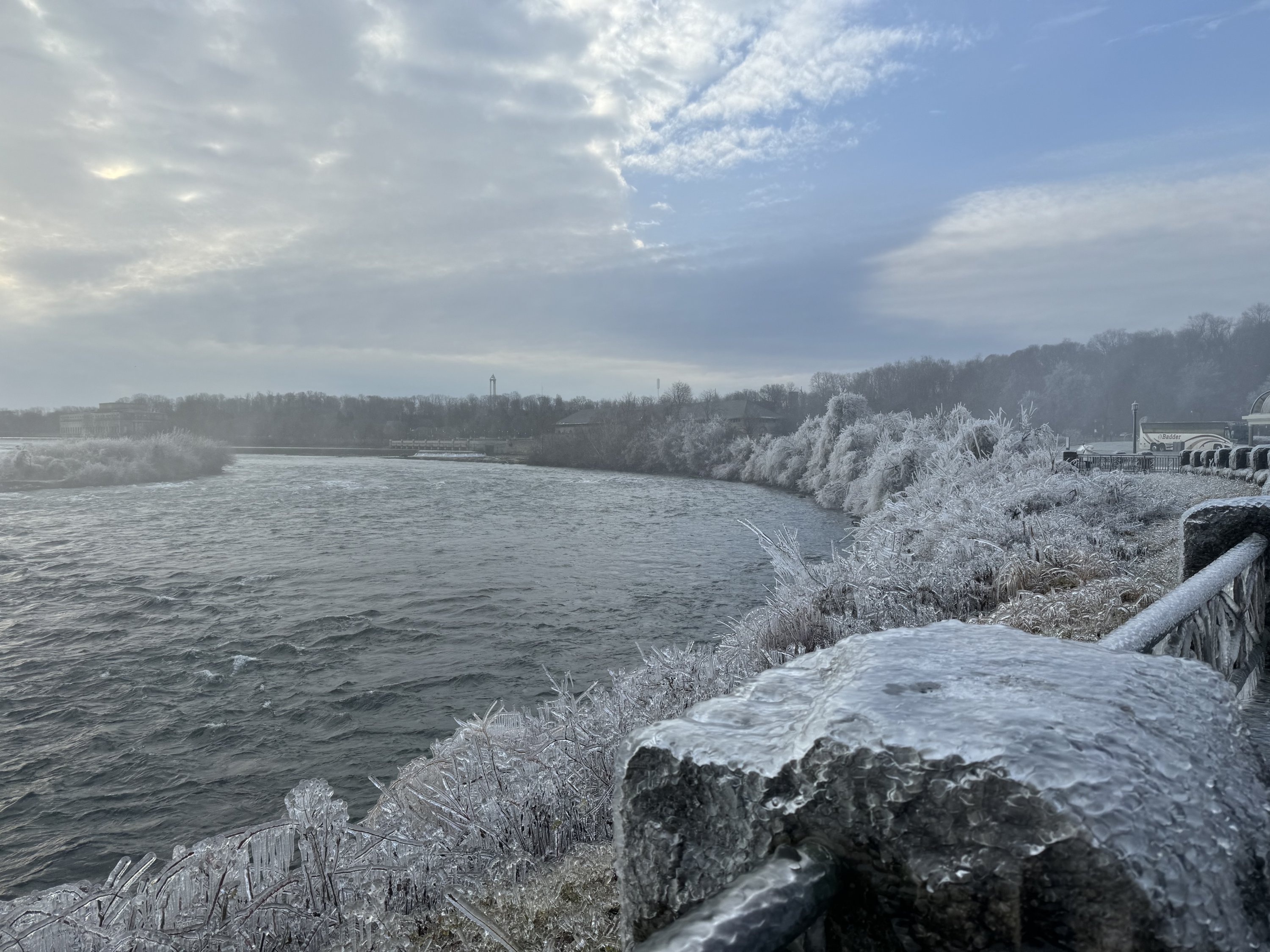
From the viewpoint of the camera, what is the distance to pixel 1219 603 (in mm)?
3039

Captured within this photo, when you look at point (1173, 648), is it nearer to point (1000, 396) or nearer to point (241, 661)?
point (241, 661)

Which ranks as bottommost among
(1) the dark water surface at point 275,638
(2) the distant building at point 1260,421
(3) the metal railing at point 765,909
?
(1) the dark water surface at point 275,638

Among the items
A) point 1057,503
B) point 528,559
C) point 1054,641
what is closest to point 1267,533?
point 1054,641

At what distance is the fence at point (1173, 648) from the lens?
840 mm

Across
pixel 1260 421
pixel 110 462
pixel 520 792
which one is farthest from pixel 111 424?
pixel 1260 421

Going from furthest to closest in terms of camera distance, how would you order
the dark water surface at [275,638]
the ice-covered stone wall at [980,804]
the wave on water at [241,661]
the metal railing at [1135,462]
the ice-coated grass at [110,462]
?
the ice-coated grass at [110,462], the metal railing at [1135,462], the wave on water at [241,661], the dark water surface at [275,638], the ice-covered stone wall at [980,804]

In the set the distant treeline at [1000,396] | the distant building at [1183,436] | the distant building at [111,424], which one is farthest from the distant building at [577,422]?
the distant building at [1183,436]

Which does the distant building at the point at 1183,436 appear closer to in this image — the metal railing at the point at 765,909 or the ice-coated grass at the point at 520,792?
the ice-coated grass at the point at 520,792

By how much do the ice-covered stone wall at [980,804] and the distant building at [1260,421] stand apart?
40.3m

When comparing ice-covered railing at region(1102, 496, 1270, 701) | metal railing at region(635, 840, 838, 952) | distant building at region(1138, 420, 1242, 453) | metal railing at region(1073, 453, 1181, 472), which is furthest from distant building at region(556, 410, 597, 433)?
metal railing at region(635, 840, 838, 952)

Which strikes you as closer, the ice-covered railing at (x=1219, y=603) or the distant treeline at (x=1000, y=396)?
the ice-covered railing at (x=1219, y=603)

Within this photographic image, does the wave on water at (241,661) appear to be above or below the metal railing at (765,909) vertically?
below

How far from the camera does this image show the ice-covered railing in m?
2.22

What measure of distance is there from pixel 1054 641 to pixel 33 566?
85.3 feet
